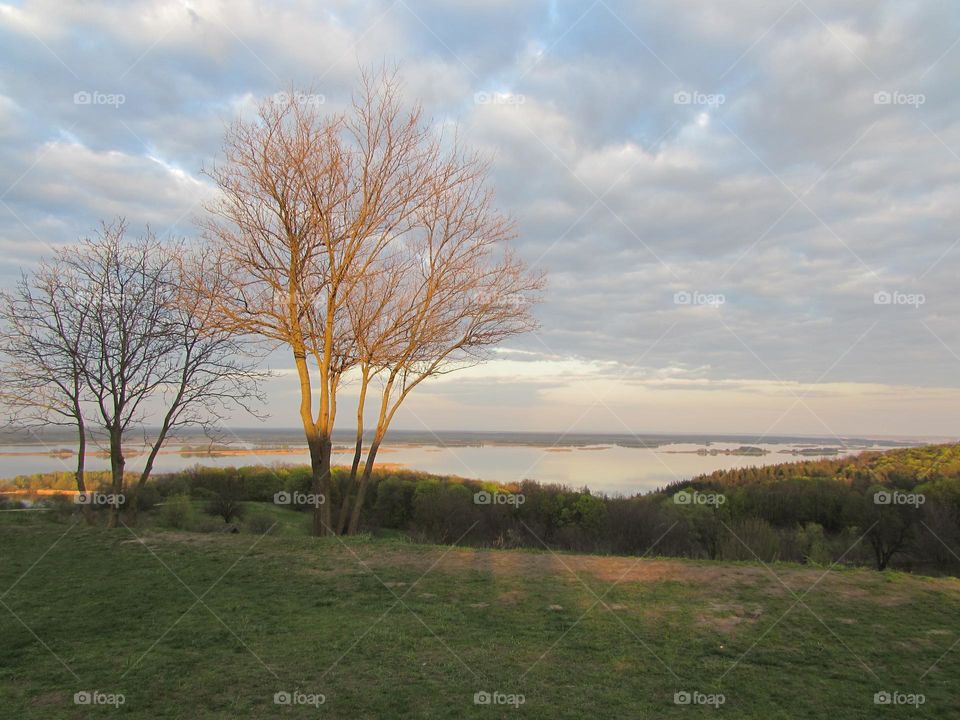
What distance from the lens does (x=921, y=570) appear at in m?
16.3

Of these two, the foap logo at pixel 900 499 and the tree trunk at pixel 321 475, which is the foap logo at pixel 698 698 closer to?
the tree trunk at pixel 321 475

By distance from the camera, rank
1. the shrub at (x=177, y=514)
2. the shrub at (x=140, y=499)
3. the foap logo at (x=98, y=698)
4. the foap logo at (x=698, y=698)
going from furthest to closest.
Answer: the shrub at (x=177, y=514)
the shrub at (x=140, y=499)
the foap logo at (x=698, y=698)
the foap logo at (x=98, y=698)

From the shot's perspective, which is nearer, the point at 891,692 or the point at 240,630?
the point at 891,692

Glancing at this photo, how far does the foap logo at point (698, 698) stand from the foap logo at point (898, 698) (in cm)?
109

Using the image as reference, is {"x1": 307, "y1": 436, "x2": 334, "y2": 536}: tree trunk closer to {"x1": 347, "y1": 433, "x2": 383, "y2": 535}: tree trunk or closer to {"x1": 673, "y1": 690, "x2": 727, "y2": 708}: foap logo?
{"x1": 347, "y1": 433, "x2": 383, "y2": 535}: tree trunk

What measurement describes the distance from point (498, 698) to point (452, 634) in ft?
4.97

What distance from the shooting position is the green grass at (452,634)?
14.3 ft

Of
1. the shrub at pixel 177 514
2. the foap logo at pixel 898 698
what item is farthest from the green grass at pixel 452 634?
the shrub at pixel 177 514

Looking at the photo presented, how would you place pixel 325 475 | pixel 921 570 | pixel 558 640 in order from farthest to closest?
pixel 921 570, pixel 325 475, pixel 558 640

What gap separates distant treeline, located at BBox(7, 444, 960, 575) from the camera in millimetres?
16500

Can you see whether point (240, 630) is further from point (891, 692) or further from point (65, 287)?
point (65, 287)

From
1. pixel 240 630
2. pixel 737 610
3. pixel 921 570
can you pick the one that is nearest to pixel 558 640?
pixel 737 610

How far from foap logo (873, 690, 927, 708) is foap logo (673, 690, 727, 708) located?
109 centimetres

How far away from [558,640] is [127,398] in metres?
10.4
